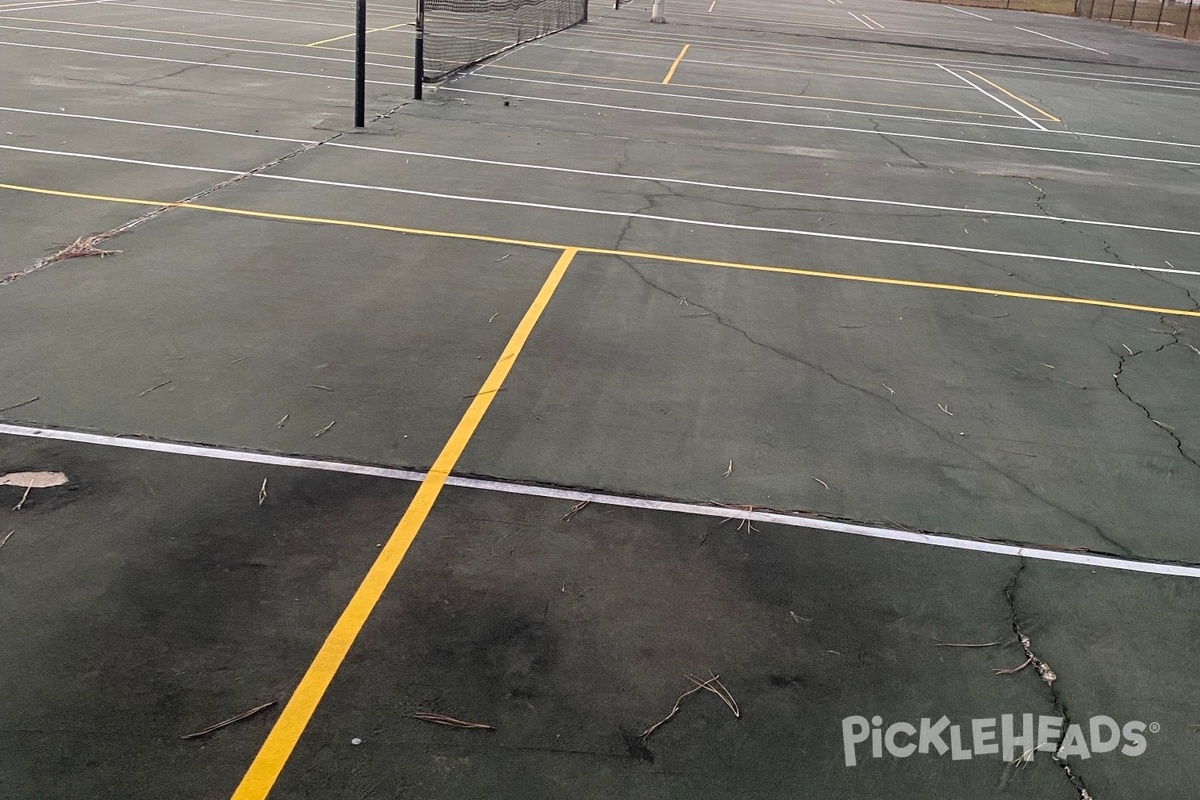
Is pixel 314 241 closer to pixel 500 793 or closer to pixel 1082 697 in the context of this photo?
pixel 500 793

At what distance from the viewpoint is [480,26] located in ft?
89.5

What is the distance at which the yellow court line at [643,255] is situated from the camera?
31.9 ft

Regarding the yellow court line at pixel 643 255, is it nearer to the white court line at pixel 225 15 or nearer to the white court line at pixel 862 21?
the white court line at pixel 225 15

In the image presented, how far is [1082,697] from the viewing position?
438 cm

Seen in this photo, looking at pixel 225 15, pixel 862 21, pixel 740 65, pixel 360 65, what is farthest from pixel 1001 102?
pixel 862 21

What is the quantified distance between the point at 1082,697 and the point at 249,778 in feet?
11.4

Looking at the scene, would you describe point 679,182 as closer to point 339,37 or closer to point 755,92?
point 755,92

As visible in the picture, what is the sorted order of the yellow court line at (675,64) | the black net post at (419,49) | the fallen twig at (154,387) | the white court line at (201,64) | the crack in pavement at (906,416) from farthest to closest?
the yellow court line at (675,64) < the white court line at (201,64) < the black net post at (419,49) < the fallen twig at (154,387) < the crack in pavement at (906,416)

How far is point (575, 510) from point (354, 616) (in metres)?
1.44

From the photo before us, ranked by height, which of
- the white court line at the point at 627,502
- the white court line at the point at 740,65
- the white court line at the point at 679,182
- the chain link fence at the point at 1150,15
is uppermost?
the chain link fence at the point at 1150,15

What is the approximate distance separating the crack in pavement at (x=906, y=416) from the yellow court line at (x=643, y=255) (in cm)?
66

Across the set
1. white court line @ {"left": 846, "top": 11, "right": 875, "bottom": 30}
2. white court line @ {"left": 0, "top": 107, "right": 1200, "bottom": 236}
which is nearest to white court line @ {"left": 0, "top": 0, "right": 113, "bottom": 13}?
white court line @ {"left": 0, "top": 107, "right": 1200, "bottom": 236}

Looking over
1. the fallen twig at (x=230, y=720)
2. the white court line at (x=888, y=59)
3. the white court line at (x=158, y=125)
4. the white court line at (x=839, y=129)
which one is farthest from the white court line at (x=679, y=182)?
the white court line at (x=888, y=59)

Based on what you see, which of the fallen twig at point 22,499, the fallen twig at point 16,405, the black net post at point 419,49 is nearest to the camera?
the fallen twig at point 22,499
